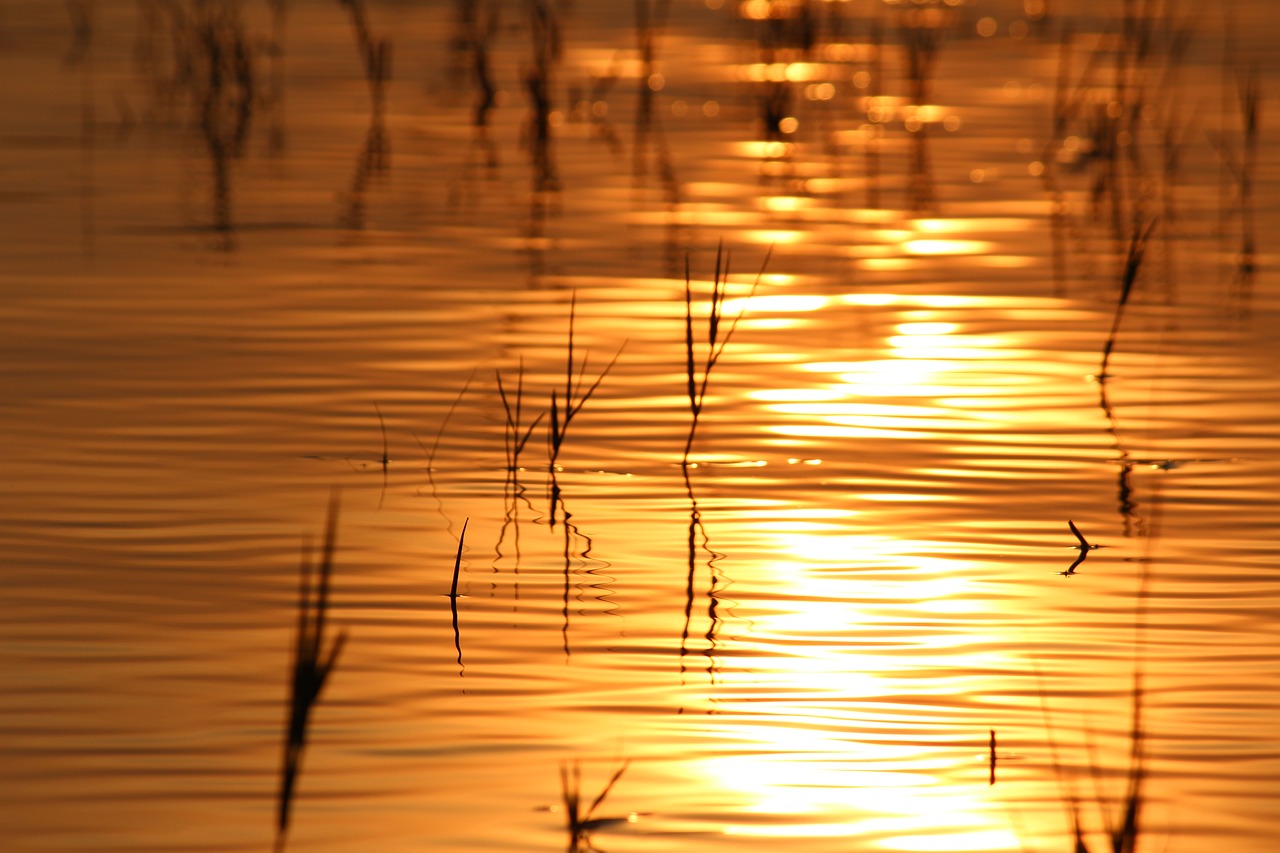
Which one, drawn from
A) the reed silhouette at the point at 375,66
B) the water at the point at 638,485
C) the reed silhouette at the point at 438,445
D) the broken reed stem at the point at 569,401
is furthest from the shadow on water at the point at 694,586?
the reed silhouette at the point at 375,66

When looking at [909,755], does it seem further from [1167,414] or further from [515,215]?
[515,215]

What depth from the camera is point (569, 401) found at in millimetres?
5168

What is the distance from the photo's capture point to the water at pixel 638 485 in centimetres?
349

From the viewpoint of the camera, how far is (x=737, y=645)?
4.10 metres

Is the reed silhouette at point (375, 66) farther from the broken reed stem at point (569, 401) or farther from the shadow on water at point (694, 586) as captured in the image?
the shadow on water at point (694, 586)

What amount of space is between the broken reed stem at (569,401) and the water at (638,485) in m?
0.04

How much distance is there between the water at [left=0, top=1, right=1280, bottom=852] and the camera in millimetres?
3494

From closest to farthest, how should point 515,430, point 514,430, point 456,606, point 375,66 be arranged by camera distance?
point 456,606 < point 515,430 < point 514,430 < point 375,66

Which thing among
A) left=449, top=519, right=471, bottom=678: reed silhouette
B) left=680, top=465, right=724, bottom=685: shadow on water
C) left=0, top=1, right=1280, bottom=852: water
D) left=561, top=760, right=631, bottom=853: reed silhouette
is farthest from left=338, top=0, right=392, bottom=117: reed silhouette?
left=561, top=760, right=631, bottom=853: reed silhouette

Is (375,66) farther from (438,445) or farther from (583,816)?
(583,816)

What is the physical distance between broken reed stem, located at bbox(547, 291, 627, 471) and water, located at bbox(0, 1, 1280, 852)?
0.04 m

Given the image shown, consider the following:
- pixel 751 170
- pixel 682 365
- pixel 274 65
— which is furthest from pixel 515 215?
pixel 274 65

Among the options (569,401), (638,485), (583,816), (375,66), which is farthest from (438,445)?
(375,66)

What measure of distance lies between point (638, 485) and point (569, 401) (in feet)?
0.75
